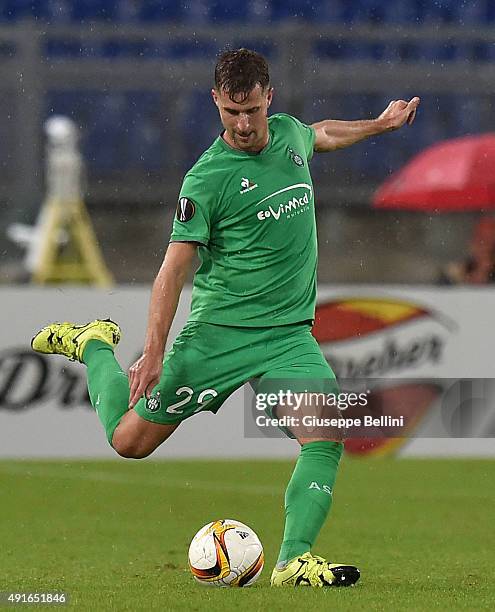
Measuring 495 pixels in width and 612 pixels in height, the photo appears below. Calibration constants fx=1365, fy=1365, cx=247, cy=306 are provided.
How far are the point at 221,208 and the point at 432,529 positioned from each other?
9.14 feet

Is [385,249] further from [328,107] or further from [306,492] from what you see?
[306,492]

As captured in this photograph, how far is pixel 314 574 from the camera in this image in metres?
4.84

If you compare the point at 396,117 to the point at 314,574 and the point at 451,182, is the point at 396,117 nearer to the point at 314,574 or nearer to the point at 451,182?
the point at 314,574

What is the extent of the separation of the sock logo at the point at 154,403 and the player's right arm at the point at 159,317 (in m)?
0.40

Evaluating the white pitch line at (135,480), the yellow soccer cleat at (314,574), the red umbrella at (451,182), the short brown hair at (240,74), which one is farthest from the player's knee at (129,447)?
the red umbrella at (451,182)

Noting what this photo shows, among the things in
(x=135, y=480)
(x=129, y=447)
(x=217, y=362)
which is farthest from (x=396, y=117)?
(x=135, y=480)

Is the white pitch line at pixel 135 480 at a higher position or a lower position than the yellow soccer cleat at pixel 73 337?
lower

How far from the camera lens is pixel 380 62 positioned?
41.3ft

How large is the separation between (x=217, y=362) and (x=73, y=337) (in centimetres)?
101

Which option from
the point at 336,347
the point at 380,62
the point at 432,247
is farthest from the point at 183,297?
the point at 380,62

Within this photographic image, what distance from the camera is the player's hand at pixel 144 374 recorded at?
4.75 meters

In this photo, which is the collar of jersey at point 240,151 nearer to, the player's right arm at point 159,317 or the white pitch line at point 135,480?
the player's right arm at point 159,317

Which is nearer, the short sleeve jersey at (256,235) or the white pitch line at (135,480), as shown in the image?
the short sleeve jersey at (256,235)

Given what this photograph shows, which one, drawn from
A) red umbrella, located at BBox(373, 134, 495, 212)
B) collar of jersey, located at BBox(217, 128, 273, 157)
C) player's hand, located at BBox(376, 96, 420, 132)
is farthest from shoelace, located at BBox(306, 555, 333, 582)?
red umbrella, located at BBox(373, 134, 495, 212)
